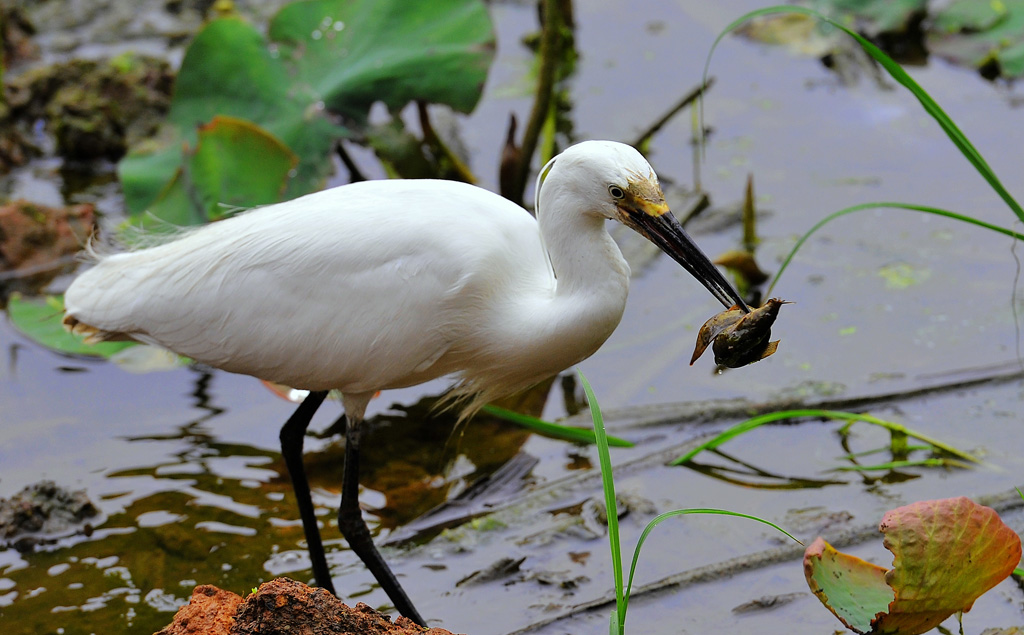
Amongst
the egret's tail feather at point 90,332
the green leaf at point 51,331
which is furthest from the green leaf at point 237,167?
the egret's tail feather at point 90,332

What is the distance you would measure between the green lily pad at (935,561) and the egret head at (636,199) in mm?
668

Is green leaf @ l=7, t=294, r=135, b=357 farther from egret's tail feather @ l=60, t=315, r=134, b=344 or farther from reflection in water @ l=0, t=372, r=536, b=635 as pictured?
egret's tail feather @ l=60, t=315, r=134, b=344

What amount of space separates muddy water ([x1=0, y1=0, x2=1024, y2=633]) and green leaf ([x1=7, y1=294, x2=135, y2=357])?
0.16 metres

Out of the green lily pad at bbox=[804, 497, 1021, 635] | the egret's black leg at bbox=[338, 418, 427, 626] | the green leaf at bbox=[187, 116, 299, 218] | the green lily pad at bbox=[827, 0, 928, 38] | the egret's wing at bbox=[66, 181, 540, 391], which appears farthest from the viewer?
the green lily pad at bbox=[827, 0, 928, 38]

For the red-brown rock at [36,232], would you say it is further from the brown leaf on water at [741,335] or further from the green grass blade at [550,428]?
the brown leaf on water at [741,335]

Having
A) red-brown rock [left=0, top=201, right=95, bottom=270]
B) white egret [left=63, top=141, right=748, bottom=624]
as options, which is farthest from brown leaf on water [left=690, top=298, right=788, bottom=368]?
red-brown rock [left=0, top=201, right=95, bottom=270]

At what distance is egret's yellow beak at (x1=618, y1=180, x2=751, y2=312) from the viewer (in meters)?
2.62

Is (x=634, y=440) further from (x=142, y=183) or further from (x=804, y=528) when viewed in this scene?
(x=142, y=183)

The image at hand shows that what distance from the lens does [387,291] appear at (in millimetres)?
2986

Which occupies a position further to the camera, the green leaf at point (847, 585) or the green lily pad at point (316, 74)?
the green lily pad at point (316, 74)

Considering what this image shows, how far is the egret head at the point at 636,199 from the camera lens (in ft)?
8.63

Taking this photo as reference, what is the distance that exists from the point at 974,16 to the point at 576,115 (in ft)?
8.49

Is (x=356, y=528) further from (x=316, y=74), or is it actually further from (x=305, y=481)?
(x=316, y=74)

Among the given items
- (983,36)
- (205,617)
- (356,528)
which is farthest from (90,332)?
(983,36)
